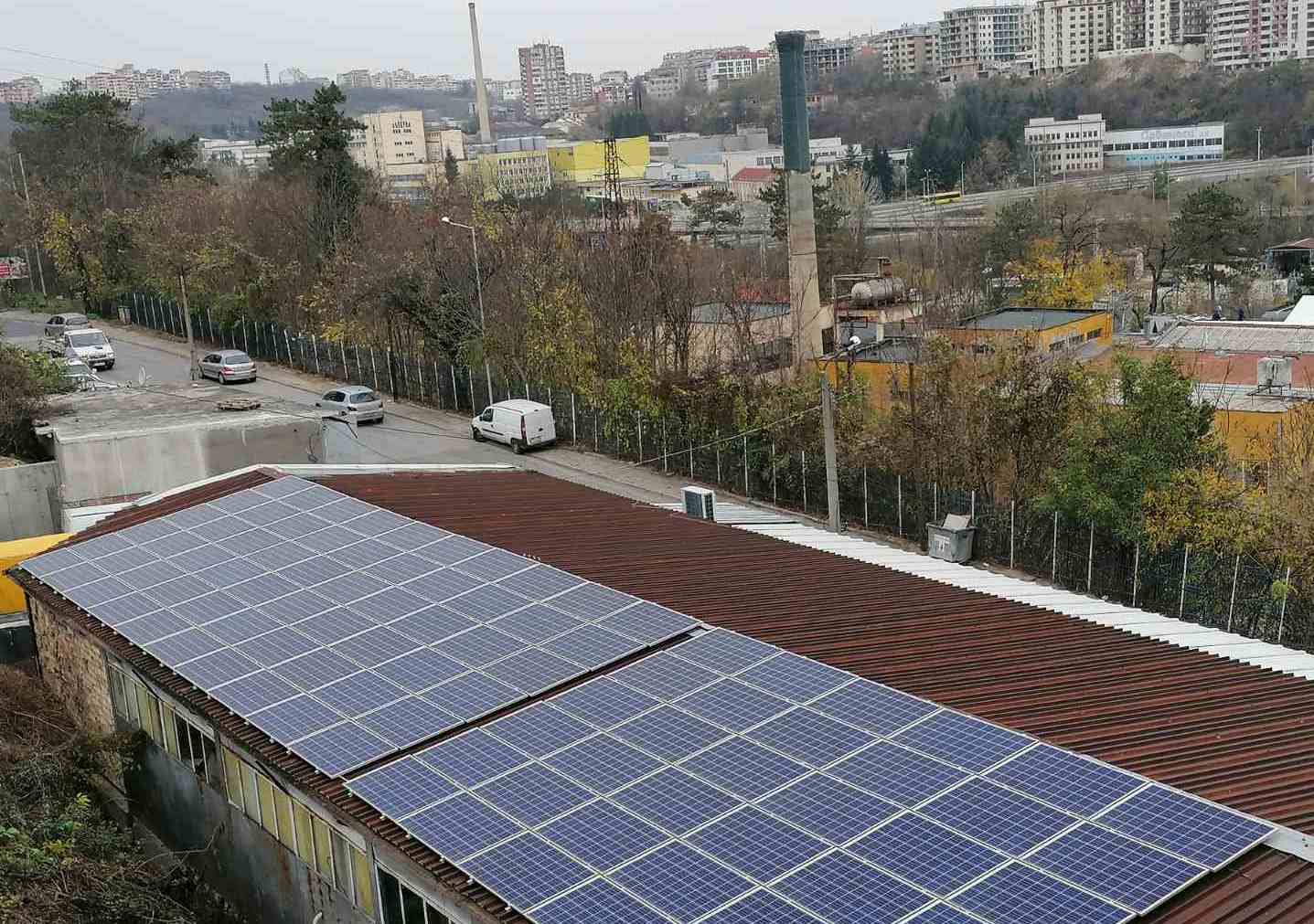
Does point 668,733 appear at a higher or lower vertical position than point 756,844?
higher

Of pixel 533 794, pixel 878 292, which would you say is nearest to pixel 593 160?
pixel 878 292

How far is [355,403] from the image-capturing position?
4097 centimetres

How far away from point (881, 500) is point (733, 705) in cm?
1872

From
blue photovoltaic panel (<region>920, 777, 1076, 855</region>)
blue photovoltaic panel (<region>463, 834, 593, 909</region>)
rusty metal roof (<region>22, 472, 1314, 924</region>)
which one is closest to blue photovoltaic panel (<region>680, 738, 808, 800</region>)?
blue photovoltaic panel (<region>920, 777, 1076, 855</region>)

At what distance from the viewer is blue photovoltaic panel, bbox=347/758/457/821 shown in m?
10.6

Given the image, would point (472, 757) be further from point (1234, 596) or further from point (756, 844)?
point (1234, 596)

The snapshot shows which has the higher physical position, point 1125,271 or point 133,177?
point 133,177

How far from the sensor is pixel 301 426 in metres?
28.1

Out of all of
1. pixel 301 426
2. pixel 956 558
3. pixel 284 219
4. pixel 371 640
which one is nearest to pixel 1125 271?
pixel 284 219

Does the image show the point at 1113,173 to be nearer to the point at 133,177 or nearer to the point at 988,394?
the point at 133,177

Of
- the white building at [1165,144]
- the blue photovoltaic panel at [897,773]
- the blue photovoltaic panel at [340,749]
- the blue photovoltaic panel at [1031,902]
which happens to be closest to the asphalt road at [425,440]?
the blue photovoltaic panel at [340,749]

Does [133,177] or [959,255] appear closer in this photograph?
[959,255]

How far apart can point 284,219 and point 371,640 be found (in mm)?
47538

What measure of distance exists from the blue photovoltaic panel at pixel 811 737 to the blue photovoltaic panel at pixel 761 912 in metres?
1.74
